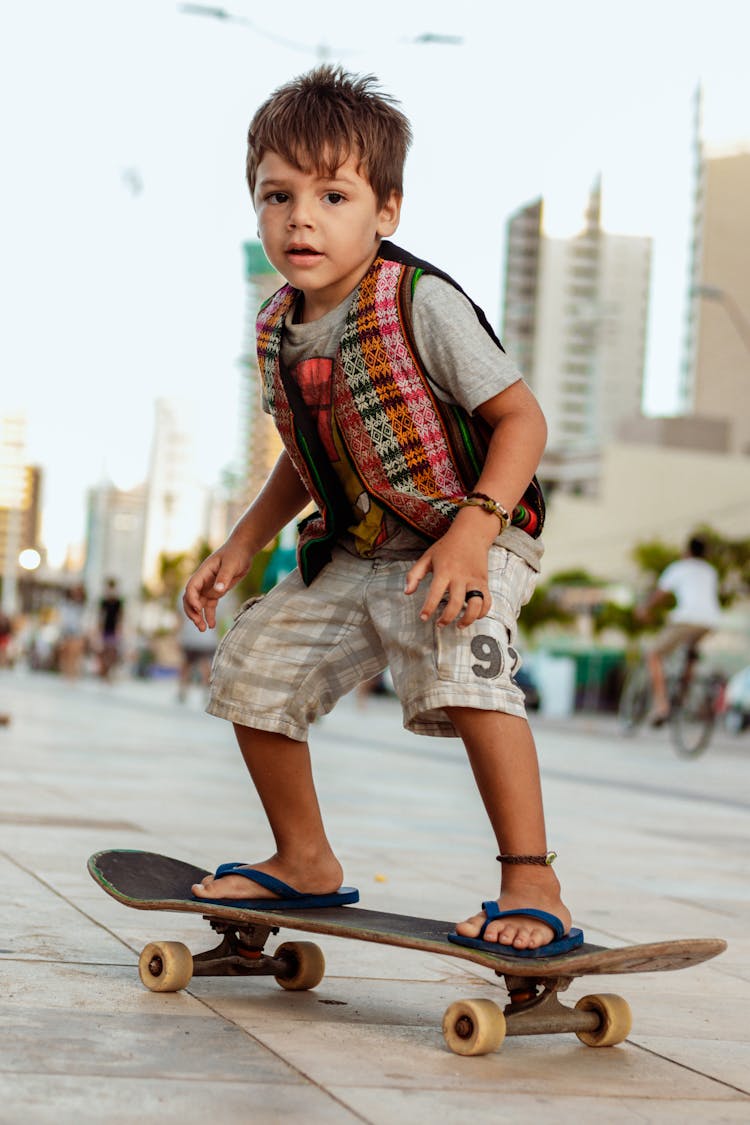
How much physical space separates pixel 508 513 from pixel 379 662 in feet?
1.57

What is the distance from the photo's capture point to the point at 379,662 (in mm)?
3203

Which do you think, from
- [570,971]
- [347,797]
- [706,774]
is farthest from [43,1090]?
[706,774]

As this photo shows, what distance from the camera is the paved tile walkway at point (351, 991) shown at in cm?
236

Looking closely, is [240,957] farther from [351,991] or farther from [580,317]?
[580,317]

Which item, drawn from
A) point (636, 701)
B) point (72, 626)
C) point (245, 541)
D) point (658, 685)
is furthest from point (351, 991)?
point (72, 626)

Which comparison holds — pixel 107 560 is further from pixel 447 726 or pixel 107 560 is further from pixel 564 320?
pixel 447 726

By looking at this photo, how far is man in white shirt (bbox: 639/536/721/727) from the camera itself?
14.5 meters

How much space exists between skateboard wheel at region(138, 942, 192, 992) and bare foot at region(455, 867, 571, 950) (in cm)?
54

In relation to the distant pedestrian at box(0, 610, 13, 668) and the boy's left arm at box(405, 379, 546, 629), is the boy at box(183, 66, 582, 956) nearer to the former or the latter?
the boy's left arm at box(405, 379, 546, 629)

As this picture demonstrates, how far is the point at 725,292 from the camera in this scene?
111 metres

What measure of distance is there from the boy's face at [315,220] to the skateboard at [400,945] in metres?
1.17

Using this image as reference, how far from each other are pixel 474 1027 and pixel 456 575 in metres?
0.73

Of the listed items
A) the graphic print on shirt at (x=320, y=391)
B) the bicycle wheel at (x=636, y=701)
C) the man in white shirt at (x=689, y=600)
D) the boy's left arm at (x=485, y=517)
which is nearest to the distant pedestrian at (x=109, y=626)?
the bicycle wheel at (x=636, y=701)

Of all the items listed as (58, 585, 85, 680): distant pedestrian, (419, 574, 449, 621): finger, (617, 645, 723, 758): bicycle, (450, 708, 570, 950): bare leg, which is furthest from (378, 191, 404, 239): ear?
(58, 585, 85, 680): distant pedestrian
